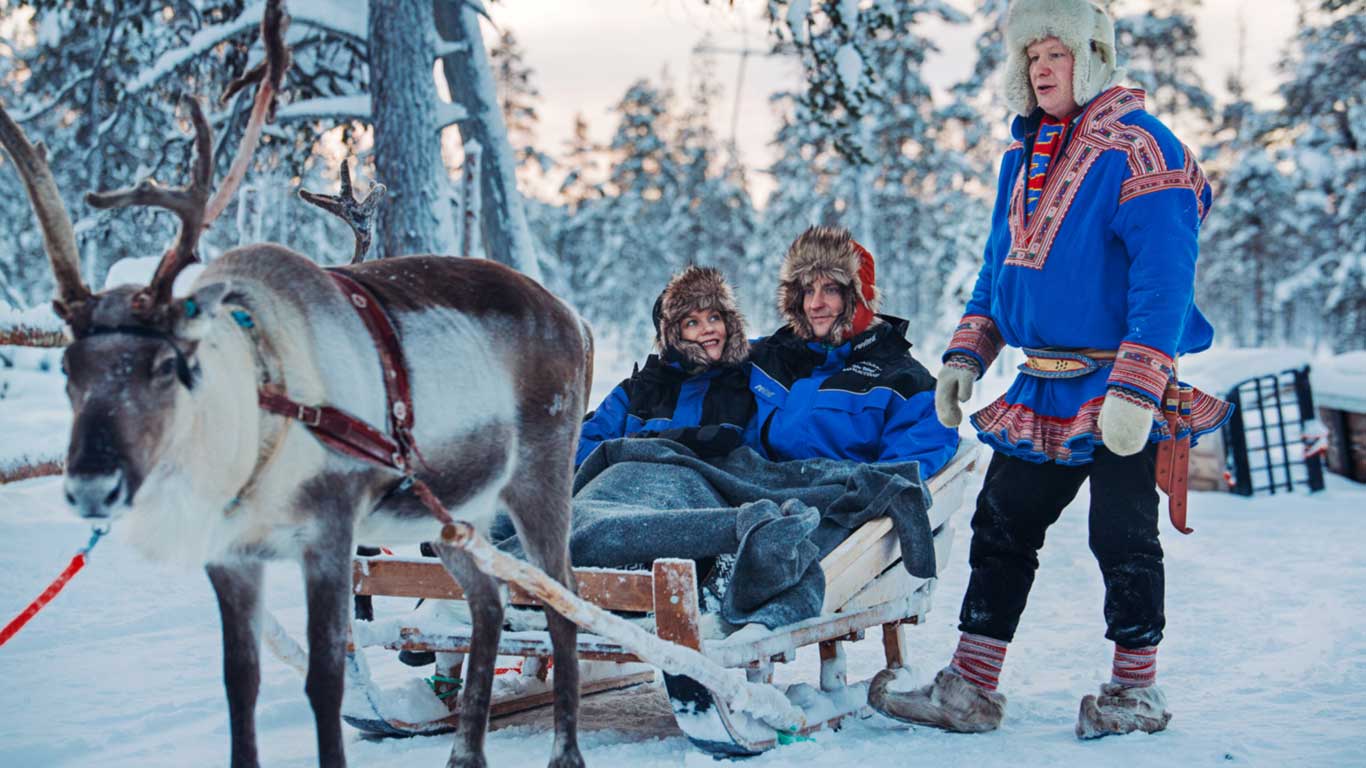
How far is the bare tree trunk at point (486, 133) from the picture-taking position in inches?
332

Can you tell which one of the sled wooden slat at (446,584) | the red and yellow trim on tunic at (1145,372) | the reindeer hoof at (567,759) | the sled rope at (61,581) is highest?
the red and yellow trim on tunic at (1145,372)

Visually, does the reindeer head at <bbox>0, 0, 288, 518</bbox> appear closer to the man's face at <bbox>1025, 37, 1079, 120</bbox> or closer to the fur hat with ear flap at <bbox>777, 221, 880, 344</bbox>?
the man's face at <bbox>1025, 37, 1079, 120</bbox>

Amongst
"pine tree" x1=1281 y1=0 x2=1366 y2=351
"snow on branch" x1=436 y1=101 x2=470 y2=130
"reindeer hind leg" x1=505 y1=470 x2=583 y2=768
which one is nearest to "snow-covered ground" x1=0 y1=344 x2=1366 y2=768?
"reindeer hind leg" x1=505 y1=470 x2=583 y2=768

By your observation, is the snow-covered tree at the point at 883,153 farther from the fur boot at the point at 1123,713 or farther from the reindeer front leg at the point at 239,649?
the reindeer front leg at the point at 239,649

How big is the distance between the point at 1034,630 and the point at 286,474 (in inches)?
156

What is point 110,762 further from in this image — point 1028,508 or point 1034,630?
point 1034,630

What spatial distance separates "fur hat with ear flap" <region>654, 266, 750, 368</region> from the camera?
4.55 meters

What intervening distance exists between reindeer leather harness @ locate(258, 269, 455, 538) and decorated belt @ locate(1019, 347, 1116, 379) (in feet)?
6.63

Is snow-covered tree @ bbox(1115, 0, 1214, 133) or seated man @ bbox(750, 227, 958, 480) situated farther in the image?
snow-covered tree @ bbox(1115, 0, 1214, 133)

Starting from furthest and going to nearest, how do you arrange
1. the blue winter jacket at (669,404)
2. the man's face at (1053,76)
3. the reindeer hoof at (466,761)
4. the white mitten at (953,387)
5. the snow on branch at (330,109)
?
the snow on branch at (330,109) → the blue winter jacket at (669,404) → the white mitten at (953,387) → the man's face at (1053,76) → the reindeer hoof at (466,761)

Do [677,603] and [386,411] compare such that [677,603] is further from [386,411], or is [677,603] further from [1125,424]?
[1125,424]

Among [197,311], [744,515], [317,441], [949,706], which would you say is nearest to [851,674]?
[949,706]

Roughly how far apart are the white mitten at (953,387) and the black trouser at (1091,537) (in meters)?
0.23

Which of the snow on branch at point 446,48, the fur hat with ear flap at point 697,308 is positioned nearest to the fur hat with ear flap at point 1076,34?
the fur hat with ear flap at point 697,308
